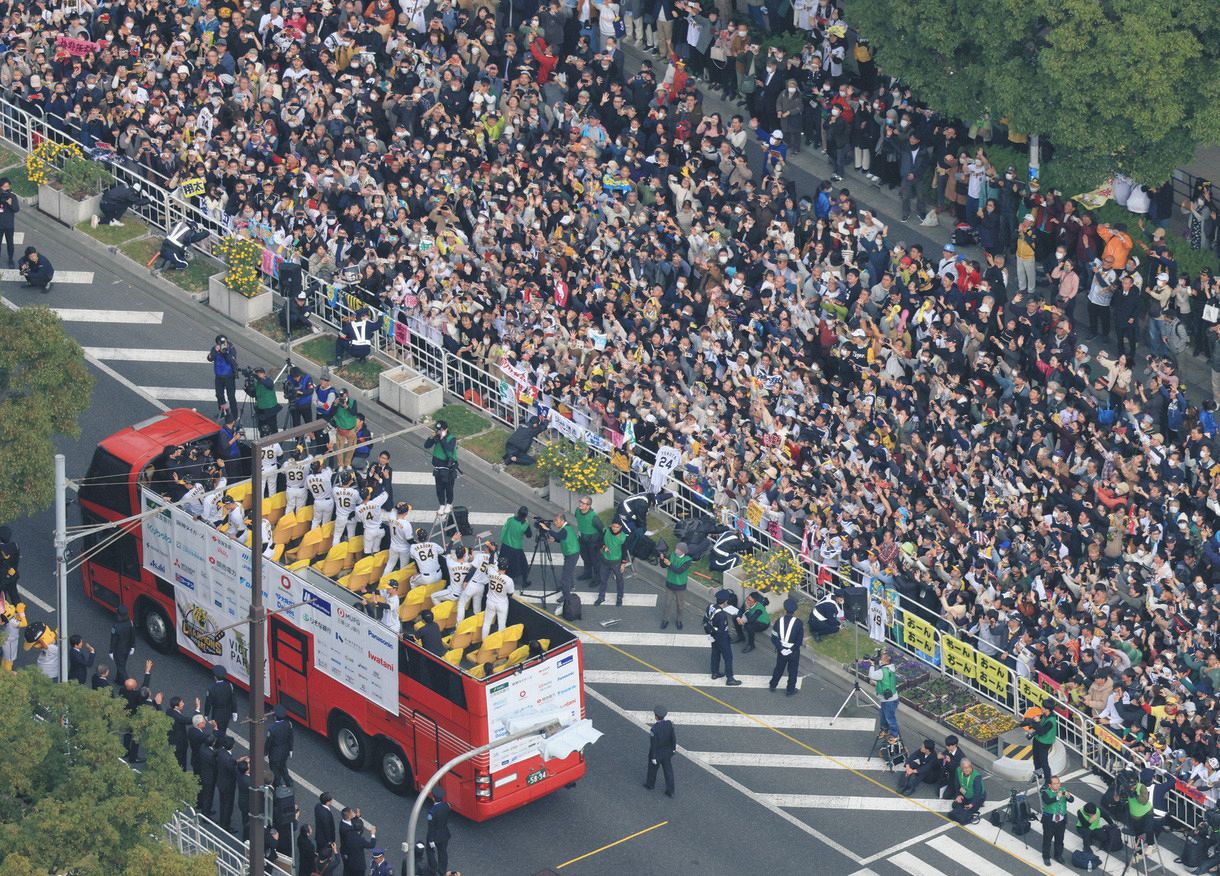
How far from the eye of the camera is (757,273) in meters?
57.8

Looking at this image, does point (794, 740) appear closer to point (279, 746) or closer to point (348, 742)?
point (348, 742)

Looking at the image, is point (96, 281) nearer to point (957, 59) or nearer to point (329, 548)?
point (329, 548)

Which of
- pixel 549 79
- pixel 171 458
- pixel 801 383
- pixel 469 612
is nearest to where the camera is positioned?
pixel 469 612

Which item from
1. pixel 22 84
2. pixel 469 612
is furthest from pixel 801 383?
pixel 22 84

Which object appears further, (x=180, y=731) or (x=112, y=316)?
(x=112, y=316)

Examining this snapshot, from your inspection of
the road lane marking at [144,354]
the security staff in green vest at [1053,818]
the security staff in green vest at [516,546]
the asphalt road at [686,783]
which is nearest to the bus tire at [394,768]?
the asphalt road at [686,783]

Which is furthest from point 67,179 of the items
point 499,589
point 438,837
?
point 438,837

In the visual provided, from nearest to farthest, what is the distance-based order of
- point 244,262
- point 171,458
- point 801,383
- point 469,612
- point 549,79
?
point 469,612
point 171,458
point 801,383
point 244,262
point 549,79

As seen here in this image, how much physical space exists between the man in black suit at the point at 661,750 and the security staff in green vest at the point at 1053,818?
20.5 feet

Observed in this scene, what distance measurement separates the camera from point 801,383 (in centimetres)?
5462

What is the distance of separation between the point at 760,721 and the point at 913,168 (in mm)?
15833

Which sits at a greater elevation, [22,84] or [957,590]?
[22,84]

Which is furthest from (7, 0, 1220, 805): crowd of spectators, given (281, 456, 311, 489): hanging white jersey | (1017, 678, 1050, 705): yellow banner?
(281, 456, 311, 489): hanging white jersey

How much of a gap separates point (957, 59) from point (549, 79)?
10.7 meters
